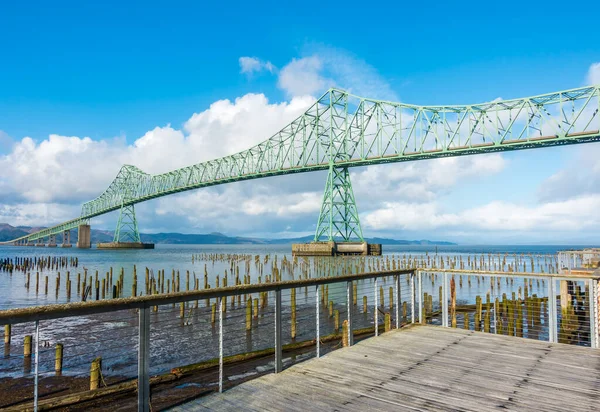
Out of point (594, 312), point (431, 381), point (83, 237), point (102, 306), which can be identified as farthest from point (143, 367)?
point (83, 237)

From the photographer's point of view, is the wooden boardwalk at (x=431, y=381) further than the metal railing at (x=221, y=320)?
Yes

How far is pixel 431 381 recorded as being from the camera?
4844 mm

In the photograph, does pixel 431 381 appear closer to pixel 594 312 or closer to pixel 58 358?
pixel 594 312

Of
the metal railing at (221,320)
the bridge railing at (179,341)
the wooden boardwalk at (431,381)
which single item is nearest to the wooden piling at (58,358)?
the bridge railing at (179,341)

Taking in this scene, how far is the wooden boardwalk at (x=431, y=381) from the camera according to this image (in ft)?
13.6

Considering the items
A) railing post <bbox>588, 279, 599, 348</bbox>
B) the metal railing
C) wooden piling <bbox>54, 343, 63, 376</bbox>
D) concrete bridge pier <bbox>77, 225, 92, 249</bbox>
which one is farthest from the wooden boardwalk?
concrete bridge pier <bbox>77, 225, 92, 249</bbox>

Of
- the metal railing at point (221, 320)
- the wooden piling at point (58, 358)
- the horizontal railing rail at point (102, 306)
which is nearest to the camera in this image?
the horizontal railing rail at point (102, 306)

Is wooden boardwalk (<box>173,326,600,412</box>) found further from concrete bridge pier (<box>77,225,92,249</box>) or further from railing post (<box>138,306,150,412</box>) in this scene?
concrete bridge pier (<box>77,225,92,249</box>)

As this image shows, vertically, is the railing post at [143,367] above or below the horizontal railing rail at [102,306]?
below

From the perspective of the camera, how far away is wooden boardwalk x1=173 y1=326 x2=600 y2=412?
4.16m

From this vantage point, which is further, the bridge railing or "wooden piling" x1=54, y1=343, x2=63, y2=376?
"wooden piling" x1=54, y1=343, x2=63, y2=376

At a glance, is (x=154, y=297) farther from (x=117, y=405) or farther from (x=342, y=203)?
(x=342, y=203)

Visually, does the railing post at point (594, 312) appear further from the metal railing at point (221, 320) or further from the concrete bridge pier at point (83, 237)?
the concrete bridge pier at point (83, 237)

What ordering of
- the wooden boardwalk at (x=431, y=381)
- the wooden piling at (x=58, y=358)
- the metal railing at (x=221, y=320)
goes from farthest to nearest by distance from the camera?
the wooden piling at (x=58, y=358) < the wooden boardwalk at (x=431, y=381) < the metal railing at (x=221, y=320)
